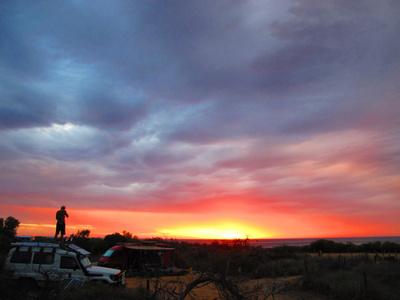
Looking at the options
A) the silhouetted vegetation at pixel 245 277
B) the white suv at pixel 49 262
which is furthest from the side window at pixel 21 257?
the silhouetted vegetation at pixel 245 277

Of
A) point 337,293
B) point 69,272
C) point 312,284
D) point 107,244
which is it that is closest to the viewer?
point 69,272

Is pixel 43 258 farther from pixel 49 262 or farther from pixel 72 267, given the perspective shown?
pixel 72 267

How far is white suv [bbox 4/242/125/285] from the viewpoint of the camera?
12.3m

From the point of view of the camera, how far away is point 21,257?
12.7m

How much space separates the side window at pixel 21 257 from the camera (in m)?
12.6

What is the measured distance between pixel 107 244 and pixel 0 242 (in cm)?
1527

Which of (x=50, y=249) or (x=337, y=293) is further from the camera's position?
(x=337, y=293)

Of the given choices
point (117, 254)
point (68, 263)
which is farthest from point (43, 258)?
point (117, 254)

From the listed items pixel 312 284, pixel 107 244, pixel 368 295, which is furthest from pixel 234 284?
pixel 107 244

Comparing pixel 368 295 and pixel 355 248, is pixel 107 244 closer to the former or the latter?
pixel 368 295

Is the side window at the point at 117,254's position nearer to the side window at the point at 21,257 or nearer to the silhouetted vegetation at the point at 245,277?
the silhouetted vegetation at the point at 245,277

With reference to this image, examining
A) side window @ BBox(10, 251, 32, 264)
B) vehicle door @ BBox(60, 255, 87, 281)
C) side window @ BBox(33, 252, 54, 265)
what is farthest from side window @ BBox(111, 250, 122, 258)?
side window @ BBox(10, 251, 32, 264)

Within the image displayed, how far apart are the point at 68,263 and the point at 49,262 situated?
0.75 metres

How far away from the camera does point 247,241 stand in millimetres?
45781
